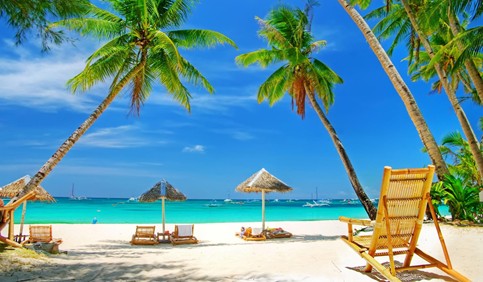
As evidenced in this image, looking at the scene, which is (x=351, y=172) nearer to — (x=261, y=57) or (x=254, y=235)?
(x=254, y=235)

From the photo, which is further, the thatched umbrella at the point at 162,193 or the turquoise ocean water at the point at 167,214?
the turquoise ocean water at the point at 167,214

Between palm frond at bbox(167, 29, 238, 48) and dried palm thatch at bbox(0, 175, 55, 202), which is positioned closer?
dried palm thatch at bbox(0, 175, 55, 202)

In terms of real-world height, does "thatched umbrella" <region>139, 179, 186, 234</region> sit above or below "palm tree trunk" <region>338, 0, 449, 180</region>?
below

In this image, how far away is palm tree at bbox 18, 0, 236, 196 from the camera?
30.9 ft

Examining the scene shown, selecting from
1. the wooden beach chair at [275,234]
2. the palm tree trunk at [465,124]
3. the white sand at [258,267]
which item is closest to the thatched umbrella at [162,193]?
the wooden beach chair at [275,234]

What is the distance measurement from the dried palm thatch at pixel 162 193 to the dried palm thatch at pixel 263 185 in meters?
2.18

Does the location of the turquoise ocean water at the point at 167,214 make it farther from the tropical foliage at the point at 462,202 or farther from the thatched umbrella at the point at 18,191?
the tropical foliage at the point at 462,202

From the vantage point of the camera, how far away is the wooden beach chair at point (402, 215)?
12.5ft

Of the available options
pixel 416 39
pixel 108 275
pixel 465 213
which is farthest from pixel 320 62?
pixel 108 275

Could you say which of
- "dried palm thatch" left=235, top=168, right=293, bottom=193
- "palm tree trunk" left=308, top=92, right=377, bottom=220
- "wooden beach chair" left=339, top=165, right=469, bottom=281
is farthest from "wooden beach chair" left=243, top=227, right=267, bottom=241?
"wooden beach chair" left=339, top=165, right=469, bottom=281

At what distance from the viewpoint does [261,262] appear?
582 centimetres

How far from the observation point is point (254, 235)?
1155 centimetres

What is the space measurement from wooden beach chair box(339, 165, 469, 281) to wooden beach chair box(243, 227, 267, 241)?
7391 mm

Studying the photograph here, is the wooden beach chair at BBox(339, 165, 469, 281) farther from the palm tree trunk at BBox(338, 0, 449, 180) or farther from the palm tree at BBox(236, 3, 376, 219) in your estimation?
the palm tree at BBox(236, 3, 376, 219)
